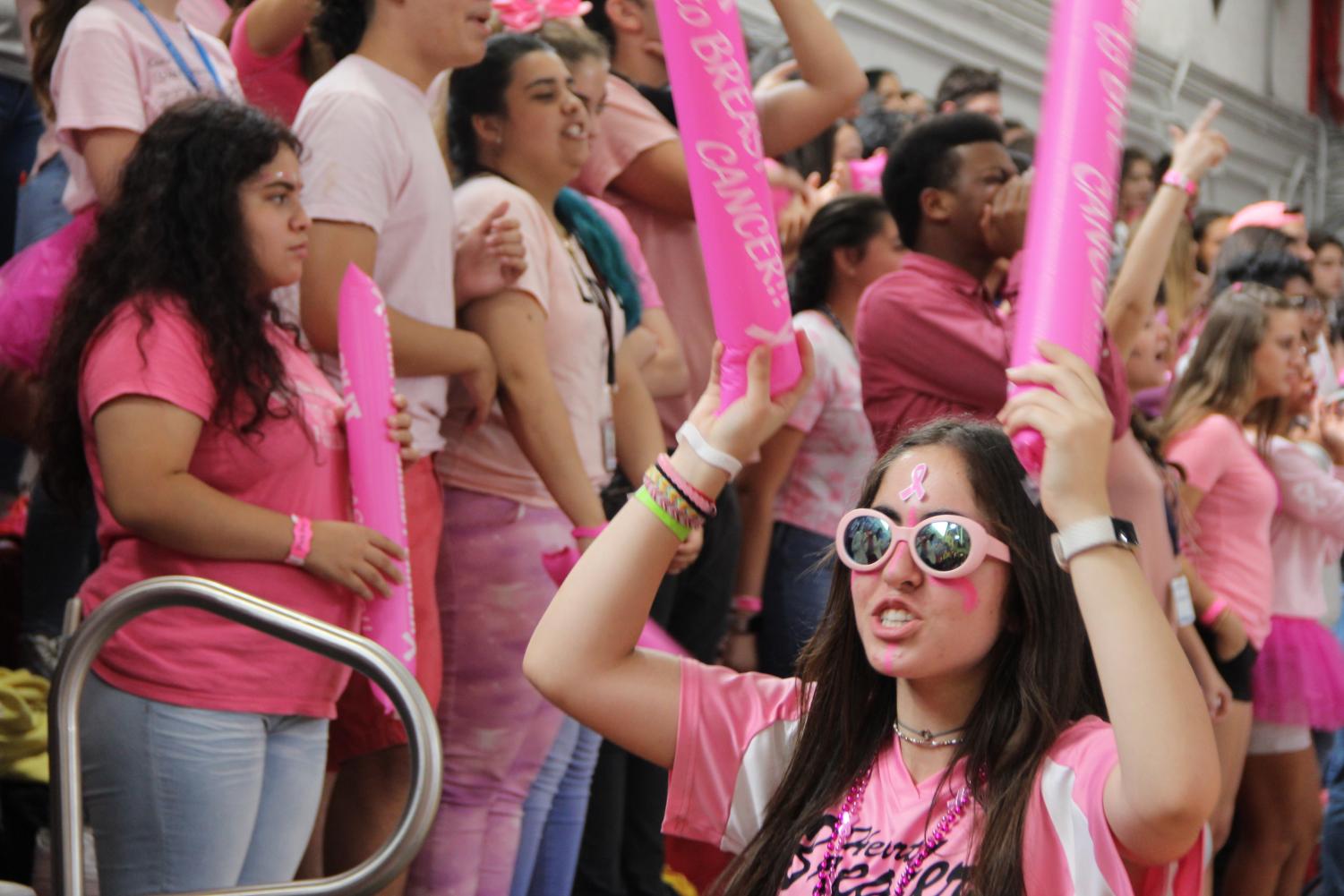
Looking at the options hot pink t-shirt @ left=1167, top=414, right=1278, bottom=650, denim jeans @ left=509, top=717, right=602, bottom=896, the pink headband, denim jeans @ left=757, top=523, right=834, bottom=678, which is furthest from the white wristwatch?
the pink headband

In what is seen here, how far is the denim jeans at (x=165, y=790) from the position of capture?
7.54 ft

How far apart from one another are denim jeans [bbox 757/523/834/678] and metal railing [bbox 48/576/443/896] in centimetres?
176

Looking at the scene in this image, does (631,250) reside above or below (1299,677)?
above

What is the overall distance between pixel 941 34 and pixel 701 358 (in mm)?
5870

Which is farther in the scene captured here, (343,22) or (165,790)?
(343,22)

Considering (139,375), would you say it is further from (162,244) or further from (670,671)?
(670,671)

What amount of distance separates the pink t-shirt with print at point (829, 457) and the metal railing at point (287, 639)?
1.91m

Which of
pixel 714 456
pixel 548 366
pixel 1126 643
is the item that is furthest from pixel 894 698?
pixel 548 366

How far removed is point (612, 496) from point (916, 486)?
1.50 metres

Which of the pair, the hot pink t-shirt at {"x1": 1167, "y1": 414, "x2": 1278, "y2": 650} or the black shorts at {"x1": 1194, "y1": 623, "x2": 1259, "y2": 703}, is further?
the hot pink t-shirt at {"x1": 1167, "y1": 414, "x2": 1278, "y2": 650}

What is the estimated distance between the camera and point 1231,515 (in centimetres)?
425

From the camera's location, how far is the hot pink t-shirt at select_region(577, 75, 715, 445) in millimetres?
3486

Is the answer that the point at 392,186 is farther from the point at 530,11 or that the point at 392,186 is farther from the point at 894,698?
the point at 894,698

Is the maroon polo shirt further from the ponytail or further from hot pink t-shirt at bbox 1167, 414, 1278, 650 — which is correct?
the ponytail
